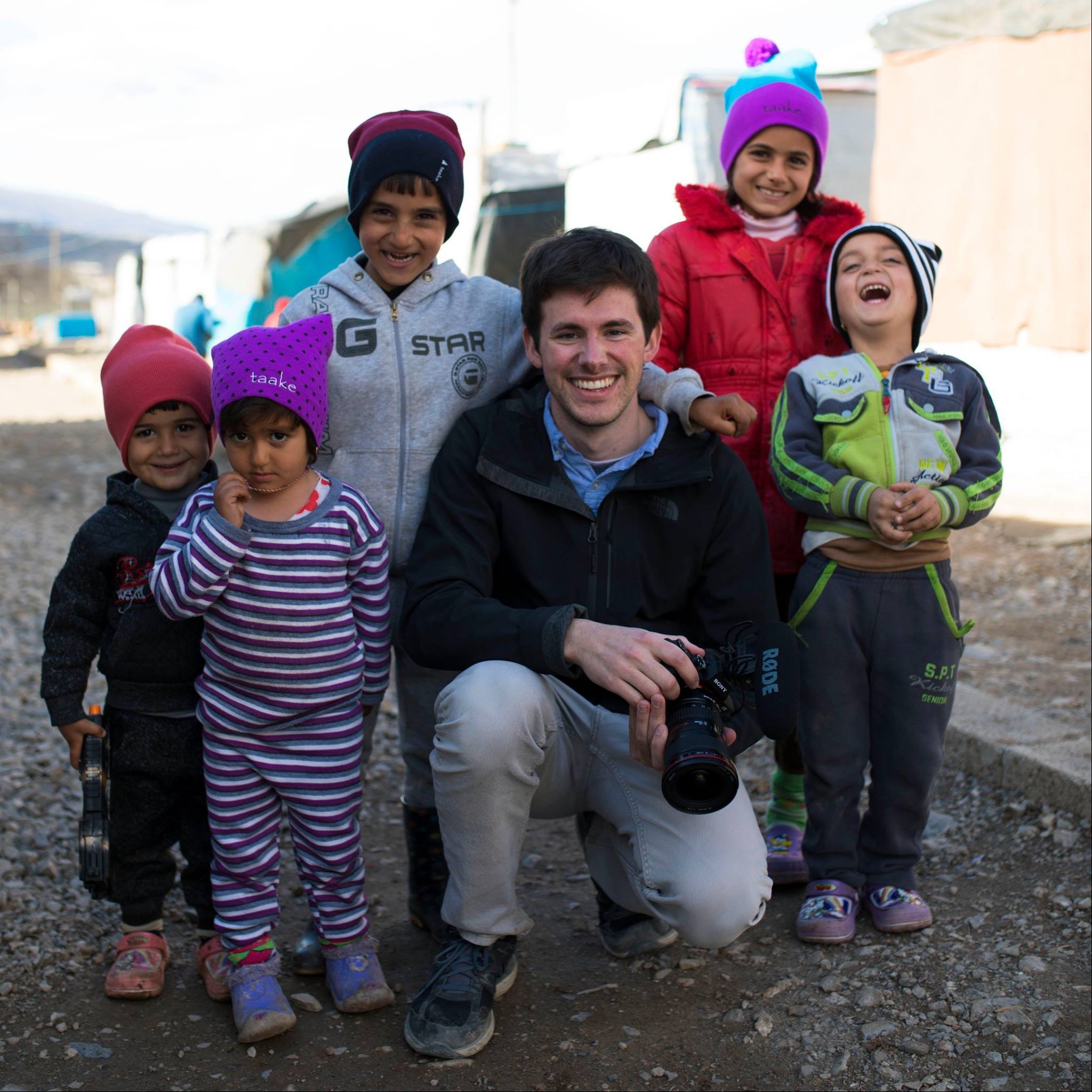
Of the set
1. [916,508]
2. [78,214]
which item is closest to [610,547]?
[916,508]

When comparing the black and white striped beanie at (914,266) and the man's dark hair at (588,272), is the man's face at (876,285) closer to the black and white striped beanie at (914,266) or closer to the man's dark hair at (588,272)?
the black and white striped beanie at (914,266)

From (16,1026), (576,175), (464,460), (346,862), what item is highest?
(576,175)

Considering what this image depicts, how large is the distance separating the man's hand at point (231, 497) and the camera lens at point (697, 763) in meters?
1.00

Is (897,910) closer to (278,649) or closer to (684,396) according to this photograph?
(684,396)

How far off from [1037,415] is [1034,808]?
4862mm

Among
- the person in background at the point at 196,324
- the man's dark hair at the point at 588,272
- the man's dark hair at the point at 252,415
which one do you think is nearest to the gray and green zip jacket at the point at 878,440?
the man's dark hair at the point at 588,272

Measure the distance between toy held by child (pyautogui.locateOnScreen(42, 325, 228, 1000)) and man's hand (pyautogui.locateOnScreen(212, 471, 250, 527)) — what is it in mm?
300

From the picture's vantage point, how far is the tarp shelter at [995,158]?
746 centimetres

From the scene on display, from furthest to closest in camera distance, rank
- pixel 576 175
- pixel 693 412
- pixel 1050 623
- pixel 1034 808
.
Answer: pixel 576 175, pixel 1050 623, pixel 1034 808, pixel 693 412

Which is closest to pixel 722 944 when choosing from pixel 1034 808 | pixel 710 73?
pixel 1034 808

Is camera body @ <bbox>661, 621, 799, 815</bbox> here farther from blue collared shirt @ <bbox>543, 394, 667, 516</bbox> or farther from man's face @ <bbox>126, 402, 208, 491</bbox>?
man's face @ <bbox>126, 402, 208, 491</bbox>

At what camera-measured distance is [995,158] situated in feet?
26.1

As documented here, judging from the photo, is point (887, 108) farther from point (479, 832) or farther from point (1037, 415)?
point (479, 832)

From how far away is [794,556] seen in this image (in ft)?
10.5
